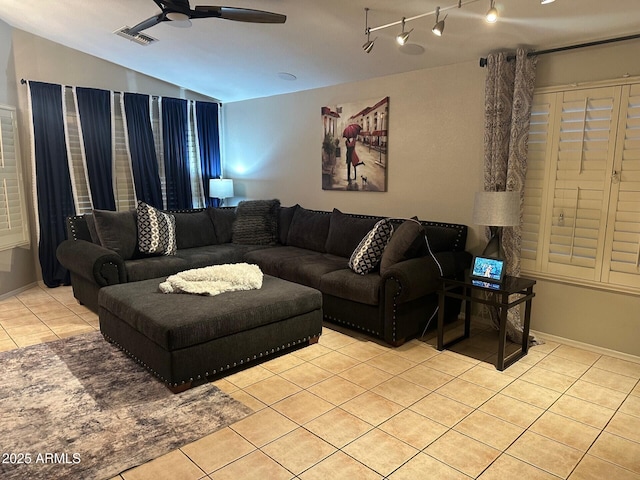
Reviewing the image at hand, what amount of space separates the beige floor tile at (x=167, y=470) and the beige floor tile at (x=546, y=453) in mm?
1500

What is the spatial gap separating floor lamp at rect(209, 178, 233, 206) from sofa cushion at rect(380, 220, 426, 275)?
3275 millimetres

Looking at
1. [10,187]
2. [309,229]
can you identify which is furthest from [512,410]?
[10,187]

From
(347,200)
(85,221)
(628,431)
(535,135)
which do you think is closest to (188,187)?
(85,221)

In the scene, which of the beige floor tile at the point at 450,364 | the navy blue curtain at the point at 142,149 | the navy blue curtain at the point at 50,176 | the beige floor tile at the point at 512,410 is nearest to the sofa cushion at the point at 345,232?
the beige floor tile at the point at 450,364

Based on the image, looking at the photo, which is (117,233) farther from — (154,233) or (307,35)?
(307,35)

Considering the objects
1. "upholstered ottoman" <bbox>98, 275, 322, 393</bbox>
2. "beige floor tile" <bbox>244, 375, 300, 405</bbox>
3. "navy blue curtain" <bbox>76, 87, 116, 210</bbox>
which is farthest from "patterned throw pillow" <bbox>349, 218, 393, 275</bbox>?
"navy blue curtain" <bbox>76, 87, 116, 210</bbox>

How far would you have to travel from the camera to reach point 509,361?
307 centimetres

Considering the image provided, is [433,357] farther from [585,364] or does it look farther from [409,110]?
[409,110]

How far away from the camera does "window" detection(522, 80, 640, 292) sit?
9.80 ft

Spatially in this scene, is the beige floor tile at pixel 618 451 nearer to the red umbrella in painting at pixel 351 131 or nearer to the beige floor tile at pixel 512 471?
the beige floor tile at pixel 512 471

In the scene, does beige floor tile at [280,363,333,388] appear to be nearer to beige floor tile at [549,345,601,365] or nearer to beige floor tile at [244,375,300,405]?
beige floor tile at [244,375,300,405]

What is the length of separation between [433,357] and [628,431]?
47.5 inches

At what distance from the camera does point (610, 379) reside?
2.84 m

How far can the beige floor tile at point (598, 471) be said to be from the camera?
1918 millimetres
